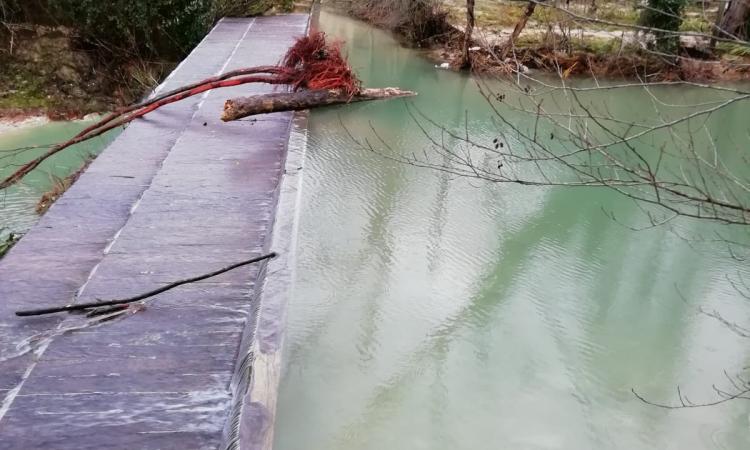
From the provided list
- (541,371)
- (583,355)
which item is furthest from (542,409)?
(583,355)

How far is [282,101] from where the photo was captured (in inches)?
194

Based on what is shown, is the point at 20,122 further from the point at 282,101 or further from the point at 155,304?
the point at 155,304

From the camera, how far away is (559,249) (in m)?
4.46

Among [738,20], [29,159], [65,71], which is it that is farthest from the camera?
[738,20]

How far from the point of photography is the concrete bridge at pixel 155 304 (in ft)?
6.15

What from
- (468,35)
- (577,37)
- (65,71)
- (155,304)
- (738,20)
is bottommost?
(155,304)

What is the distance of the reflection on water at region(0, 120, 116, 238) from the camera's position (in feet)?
16.3

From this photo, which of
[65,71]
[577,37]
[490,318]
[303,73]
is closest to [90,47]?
[65,71]

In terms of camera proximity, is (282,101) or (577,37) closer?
(282,101)

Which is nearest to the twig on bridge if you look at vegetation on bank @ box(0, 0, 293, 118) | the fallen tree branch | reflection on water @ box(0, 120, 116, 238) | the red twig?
the red twig

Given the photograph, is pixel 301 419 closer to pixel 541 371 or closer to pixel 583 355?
pixel 541 371

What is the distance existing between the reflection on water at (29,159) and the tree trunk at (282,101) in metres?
1.36

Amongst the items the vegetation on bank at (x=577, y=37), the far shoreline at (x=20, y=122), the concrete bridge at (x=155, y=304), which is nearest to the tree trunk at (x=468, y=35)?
the vegetation on bank at (x=577, y=37)

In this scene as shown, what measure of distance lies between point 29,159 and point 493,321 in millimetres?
5197
